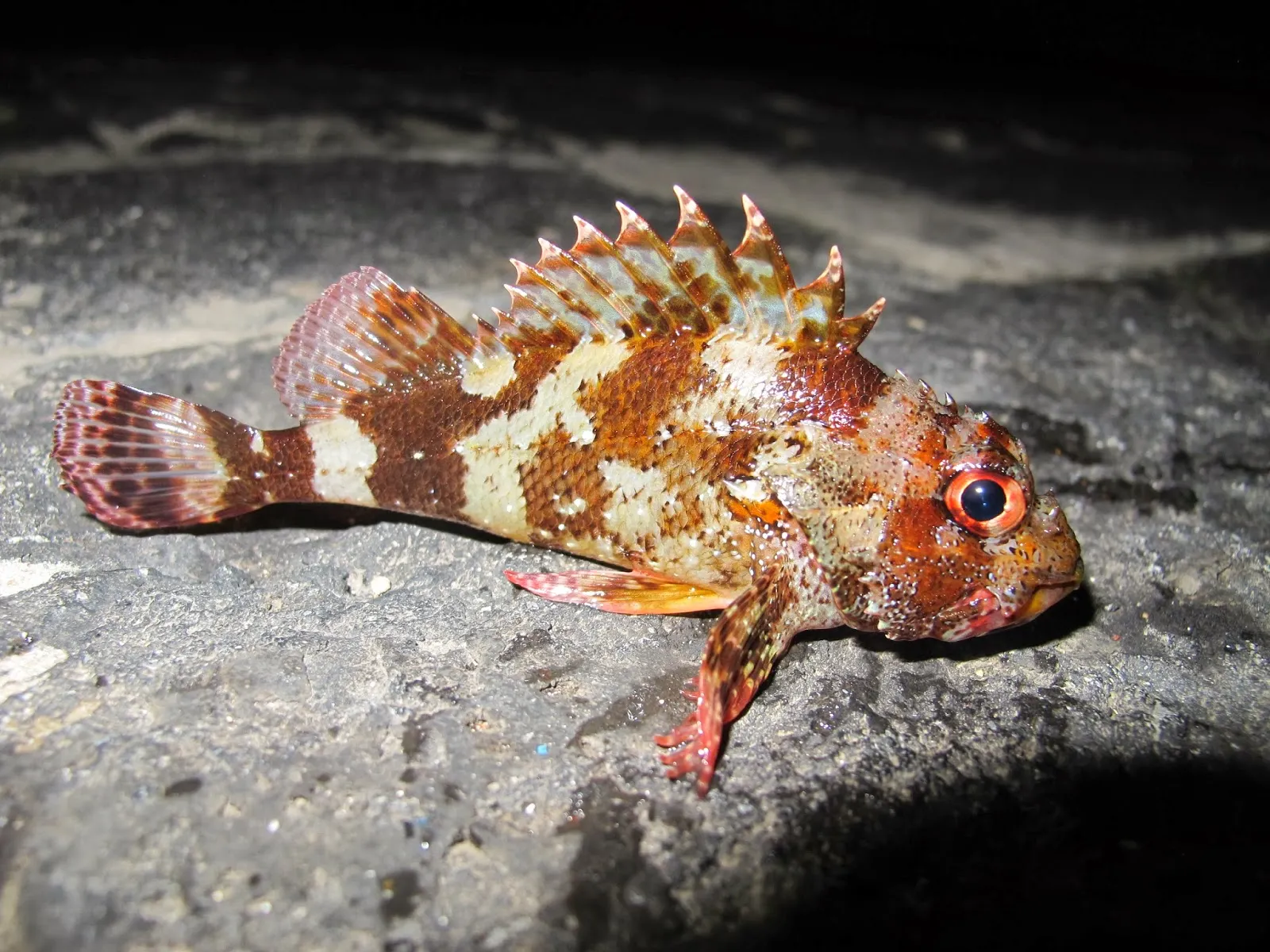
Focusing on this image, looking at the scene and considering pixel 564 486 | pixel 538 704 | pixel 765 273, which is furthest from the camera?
pixel 564 486

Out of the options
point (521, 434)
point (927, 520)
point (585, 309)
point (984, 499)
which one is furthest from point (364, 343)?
point (984, 499)

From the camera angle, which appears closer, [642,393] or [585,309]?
[642,393]

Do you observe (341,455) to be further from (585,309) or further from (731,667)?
(731,667)

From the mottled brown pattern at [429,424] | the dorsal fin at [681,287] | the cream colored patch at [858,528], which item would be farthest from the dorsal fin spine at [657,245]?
the cream colored patch at [858,528]

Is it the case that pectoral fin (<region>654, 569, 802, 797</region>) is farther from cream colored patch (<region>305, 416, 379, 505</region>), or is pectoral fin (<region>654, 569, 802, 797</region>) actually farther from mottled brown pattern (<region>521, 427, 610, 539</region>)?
cream colored patch (<region>305, 416, 379, 505</region>)

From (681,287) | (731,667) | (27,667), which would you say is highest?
(681,287)

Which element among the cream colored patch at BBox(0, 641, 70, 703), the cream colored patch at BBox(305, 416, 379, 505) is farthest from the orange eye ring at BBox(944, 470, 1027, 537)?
the cream colored patch at BBox(0, 641, 70, 703)
